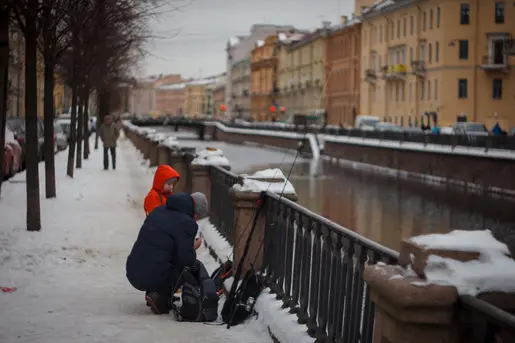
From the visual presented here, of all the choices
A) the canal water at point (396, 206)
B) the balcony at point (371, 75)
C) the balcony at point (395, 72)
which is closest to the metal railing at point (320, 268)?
the canal water at point (396, 206)

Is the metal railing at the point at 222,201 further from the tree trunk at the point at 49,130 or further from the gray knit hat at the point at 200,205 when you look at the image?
the tree trunk at the point at 49,130

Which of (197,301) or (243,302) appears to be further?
(243,302)

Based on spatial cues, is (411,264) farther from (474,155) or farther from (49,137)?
(474,155)

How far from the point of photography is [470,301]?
4.27m

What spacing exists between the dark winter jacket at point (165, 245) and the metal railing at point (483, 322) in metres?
4.07

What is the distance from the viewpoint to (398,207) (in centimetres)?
3369

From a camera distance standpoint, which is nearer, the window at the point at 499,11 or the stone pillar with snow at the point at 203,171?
the stone pillar with snow at the point at 203,171

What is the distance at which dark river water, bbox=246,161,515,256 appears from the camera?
27219 mm

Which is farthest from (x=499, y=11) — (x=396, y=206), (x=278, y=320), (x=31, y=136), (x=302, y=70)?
(x=278, y=320)

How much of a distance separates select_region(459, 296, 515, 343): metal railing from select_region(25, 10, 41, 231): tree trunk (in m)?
10.3

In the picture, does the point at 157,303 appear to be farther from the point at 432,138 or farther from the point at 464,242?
the point at 432,138

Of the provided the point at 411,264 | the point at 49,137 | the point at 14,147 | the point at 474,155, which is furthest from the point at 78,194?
the point at 474,155

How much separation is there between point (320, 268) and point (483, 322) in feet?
10.0

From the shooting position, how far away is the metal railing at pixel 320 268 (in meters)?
5.97
